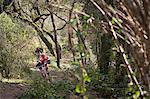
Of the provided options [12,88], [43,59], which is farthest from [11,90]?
[43,59]

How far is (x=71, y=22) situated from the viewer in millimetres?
2611

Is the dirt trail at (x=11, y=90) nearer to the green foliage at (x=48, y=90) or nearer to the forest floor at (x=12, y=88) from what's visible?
the forest floor at (x=12, y=88)

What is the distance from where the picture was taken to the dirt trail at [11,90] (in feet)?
44.5

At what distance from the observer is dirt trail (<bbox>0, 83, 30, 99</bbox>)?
44.5ft

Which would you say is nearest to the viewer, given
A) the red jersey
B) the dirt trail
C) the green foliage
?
the green foliage

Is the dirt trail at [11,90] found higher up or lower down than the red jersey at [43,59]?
lower down

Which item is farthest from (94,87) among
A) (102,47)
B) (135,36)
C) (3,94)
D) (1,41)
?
(135,36)

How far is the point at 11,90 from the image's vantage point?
14.7m

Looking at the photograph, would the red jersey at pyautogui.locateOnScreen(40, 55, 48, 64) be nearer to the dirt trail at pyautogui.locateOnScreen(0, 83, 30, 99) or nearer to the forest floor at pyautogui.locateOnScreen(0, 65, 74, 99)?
the forest floor at pyautogui.locateOnScreen(0, 65, 74, 99)

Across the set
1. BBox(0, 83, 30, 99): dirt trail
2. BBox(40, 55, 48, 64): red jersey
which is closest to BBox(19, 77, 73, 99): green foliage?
BBox(0, 83, 30, 99): dirt trail

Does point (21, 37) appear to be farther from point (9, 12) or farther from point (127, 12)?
point (127, 12)

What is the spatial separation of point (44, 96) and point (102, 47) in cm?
217

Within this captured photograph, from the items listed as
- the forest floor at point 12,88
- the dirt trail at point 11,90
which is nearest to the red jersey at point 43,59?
the forest floor at point 12,88

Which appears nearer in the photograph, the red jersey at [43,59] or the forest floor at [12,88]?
the forest floor at [12,88]
